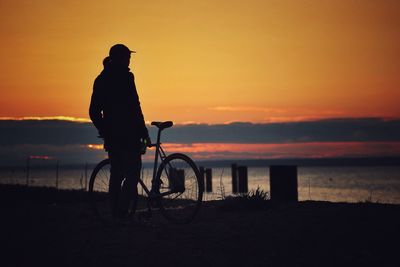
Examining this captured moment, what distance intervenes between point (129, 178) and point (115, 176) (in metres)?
0.26

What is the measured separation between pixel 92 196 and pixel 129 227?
1.06 meters

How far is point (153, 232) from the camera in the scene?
7.29 meters

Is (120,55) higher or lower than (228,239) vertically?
higher

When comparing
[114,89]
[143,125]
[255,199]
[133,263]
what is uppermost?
[114,89]

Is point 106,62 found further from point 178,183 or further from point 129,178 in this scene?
point 178,183

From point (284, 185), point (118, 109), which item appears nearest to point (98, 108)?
point (118, 109)

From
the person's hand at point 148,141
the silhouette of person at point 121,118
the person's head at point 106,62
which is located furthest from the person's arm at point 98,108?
the person's hand at point 148,141

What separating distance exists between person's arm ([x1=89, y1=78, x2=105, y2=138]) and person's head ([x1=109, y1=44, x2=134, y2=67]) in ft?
1.46

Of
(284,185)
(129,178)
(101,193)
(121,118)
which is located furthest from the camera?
(284,185)

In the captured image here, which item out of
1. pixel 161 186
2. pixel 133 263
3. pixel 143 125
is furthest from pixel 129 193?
pixel 133 263

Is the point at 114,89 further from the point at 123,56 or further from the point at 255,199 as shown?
the point at 255,199

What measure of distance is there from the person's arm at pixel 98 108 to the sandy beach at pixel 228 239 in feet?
4.97

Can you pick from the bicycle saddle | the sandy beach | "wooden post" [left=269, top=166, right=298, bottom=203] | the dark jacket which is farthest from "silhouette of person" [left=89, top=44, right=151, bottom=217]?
"wooden post" [left=269, top=166, right=298, bottom=203]

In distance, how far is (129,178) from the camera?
7.74 meters
